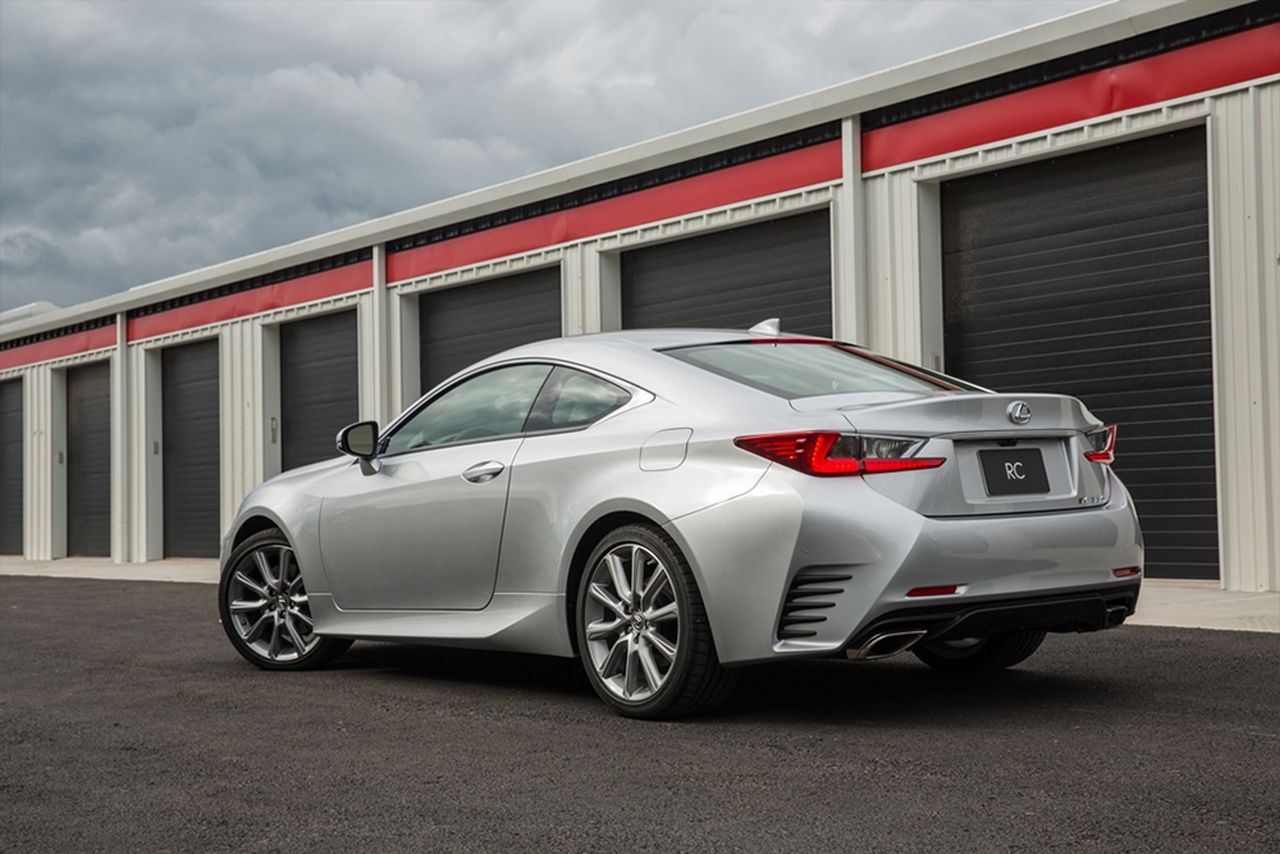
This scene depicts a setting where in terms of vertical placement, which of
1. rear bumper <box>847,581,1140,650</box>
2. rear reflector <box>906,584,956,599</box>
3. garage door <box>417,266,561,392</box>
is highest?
garage door <box>417,266,561,392</box>

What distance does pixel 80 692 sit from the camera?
6273mm

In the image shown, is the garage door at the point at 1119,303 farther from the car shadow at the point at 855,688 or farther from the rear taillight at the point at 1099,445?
the rear taillight at the point at 1099,445

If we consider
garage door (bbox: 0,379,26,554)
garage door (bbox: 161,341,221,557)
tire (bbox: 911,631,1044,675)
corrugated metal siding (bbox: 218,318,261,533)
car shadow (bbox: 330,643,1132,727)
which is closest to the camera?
car shadow (bbox: 330,643,1132,727)

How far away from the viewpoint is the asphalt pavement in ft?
11.5

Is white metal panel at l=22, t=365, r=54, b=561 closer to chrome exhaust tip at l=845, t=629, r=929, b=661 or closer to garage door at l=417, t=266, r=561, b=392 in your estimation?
garage door at l=417, t=266, r=561, b=392

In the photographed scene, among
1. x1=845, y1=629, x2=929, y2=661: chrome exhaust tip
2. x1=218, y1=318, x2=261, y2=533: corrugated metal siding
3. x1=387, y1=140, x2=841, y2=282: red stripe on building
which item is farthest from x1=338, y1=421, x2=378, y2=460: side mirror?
x1=218, y1=318, x2=261, y2=533: corrugated metal siding

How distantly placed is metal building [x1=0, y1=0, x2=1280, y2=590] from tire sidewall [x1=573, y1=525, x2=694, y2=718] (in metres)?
Result: 6.68

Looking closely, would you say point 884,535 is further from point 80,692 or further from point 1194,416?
point 1194,416

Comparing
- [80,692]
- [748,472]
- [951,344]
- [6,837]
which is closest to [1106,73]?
[951,344]

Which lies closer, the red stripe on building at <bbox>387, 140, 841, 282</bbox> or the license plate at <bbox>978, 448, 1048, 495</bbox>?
the license plate at <bbox>978, 448, 1048, 495</bbox>

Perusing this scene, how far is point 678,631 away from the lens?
4848mm

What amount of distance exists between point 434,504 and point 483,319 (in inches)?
469

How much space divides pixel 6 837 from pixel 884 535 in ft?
8.39

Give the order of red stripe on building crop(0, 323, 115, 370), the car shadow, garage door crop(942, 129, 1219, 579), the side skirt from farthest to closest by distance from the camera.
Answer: red stripe on building crop(0, 323, 115, 370) < garage door crop(942, 129, 1219, 579) < the side skirt < the car shadow
